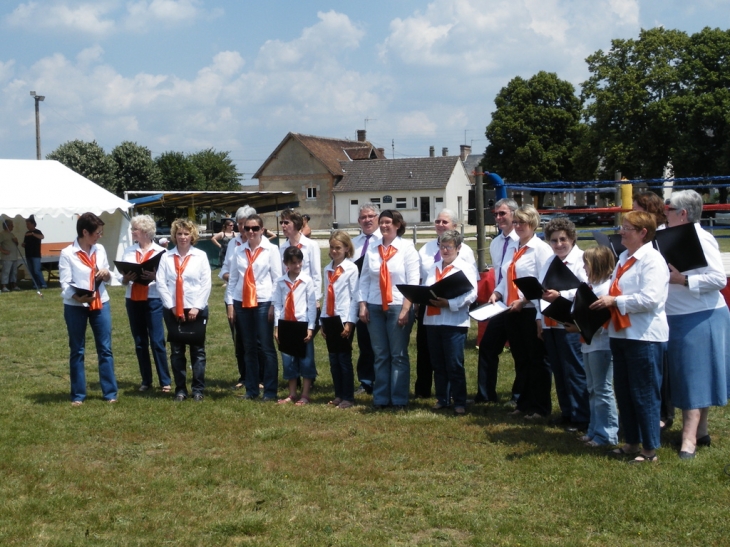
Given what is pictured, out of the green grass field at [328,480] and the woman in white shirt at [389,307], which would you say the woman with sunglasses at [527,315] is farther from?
the woman in white shirt at [389,307]

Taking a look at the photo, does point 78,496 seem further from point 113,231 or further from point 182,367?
point 113,231

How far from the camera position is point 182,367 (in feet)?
26.7

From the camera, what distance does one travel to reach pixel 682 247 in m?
5.69

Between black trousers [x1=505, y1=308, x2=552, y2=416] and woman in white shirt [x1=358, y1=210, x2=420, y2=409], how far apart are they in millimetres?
988

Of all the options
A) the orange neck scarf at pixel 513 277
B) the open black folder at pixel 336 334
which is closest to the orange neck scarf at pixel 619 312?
the orange neck scarf at pixel 513 277

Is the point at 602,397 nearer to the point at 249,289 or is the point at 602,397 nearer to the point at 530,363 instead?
the point at 530,363

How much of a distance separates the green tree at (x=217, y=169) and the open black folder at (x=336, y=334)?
6380 cm

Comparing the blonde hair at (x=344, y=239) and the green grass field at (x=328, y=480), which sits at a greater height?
the blonde hair at (x=344, y=239)

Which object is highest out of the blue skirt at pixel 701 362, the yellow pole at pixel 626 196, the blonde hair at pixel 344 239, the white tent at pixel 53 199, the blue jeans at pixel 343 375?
the white tent at pixel 53 199

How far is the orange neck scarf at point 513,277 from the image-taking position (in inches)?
279

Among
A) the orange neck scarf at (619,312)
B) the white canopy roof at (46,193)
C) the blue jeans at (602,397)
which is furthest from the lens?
the white canopy roof at (46,193)

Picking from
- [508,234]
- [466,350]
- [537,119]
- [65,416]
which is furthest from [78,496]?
[537,119]

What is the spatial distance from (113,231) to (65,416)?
15914 millimetres

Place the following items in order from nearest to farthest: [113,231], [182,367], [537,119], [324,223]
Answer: [182,367] → [113,231] → [537,119] → [324,223]
